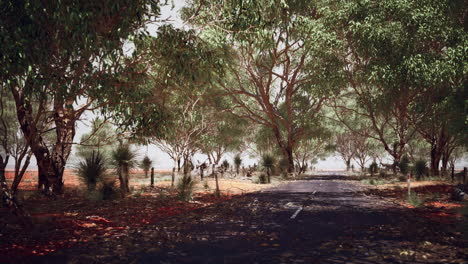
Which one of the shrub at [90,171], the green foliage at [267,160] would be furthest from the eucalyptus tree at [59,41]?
the green foliage at [267,160]

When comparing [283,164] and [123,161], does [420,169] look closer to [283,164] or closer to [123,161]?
[283,164]

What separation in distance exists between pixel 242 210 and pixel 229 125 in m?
29.1

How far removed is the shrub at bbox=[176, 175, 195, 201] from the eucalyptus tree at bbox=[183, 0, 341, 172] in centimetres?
584

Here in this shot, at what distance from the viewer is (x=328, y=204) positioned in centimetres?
1444

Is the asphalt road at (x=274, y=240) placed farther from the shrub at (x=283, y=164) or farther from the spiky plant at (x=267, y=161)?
the shrub at (x=283, y=164)

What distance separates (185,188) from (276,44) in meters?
15.9

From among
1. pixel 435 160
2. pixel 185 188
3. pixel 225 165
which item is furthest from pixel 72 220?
pixel 225 165

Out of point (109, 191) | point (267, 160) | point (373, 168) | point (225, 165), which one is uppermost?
point (267, 160)

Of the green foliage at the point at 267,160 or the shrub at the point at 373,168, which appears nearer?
the green foliage at the point at 267,160

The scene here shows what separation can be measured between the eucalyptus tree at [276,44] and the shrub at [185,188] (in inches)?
230

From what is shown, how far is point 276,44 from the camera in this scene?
28547 mm

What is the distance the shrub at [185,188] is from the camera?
1625 centimetres

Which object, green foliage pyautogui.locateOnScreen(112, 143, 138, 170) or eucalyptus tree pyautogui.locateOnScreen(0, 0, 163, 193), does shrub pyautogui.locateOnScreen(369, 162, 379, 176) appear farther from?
eucalyptus tree pyautogui.locateOnScreen(0, 0, 163, 193)

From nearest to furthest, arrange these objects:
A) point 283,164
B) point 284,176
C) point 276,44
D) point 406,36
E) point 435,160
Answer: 1. point 406,36
2. point 276,44
3. point 435,160
4. point 284,176
5. point 283,164
